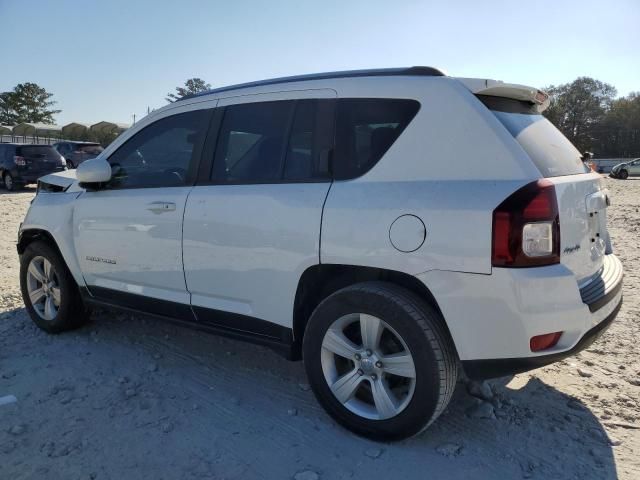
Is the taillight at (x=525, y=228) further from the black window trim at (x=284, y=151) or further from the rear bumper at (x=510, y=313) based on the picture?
the black window trim at (x=284, y=151)

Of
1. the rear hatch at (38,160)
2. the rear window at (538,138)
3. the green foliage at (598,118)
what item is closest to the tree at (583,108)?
the green foliage at (598,118)

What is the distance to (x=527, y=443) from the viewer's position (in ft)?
8.99

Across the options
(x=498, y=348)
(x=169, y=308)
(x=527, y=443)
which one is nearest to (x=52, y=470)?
(x=169, y=308)

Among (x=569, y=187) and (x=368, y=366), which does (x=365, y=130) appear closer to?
(x=569, y=187)

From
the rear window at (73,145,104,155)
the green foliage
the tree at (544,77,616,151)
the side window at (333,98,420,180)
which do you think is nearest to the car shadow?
the side window at (333,98,420,180)

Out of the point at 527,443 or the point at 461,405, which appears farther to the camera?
the point at 461,405

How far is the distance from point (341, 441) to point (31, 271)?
125 inches

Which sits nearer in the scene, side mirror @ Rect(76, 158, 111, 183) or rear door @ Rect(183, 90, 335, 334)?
rear door @ Rect(183, 90, 335, 334)

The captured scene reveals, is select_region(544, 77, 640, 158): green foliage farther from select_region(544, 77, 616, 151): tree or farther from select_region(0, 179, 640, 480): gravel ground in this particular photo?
select_region(0, 179, 640, 480): gravel ground

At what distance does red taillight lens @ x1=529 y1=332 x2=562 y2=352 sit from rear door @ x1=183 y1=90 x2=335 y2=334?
44.2 inches

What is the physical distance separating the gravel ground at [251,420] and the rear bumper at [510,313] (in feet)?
1.88

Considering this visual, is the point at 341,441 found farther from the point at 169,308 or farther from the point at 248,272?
the point at 169,308

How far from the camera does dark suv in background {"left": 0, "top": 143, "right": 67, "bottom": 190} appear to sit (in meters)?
17.0

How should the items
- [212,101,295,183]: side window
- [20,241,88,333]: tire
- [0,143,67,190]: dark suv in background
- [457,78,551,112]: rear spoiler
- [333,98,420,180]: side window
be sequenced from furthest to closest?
[0,143,67,190]: dark suv in background
[20,241,88,333]: tire
[212,101,295,183]: side window
[333,98,420,180]: side window
[457,78,551,112]: rear spoiler
